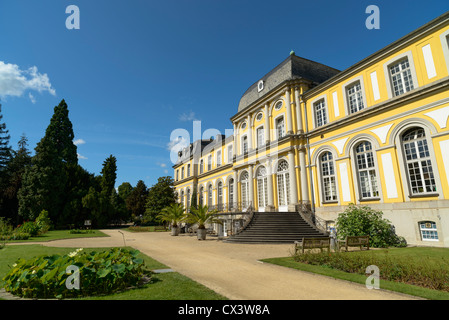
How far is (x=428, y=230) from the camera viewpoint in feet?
38.9

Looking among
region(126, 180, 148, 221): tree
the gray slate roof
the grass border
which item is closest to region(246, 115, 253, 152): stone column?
the gray slate roof

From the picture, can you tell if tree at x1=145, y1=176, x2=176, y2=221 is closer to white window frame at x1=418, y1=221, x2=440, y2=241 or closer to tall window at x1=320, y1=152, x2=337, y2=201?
tall window at x1=320, y1=152, x2=337, y2=201

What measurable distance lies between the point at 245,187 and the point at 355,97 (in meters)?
13.2

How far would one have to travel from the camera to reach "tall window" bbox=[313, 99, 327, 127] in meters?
18.5

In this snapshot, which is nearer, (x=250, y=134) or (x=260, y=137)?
(x=260, y=137)

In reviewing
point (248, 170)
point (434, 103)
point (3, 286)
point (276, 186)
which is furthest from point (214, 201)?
point (3, 286)

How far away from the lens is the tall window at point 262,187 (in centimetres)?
2228

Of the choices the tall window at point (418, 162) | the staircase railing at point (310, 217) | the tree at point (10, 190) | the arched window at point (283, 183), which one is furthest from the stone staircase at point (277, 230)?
the tree at point (10, 190)

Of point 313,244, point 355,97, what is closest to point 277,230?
point 313,244

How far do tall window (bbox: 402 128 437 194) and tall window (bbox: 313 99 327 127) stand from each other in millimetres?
5931

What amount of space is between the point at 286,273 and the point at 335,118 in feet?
44.2

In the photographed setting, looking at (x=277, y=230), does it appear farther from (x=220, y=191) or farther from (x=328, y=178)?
(x=220, y=191)

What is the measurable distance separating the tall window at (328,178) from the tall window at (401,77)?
A: 566 cm

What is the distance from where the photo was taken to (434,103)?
39.2 ft
